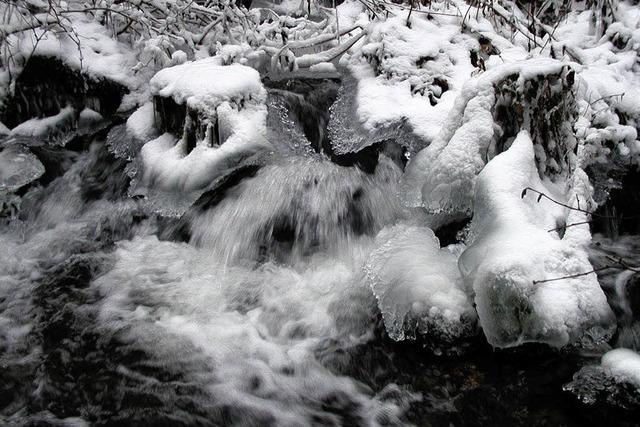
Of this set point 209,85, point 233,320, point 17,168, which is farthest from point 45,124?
point 233,320

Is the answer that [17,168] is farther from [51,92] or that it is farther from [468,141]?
[468,141]

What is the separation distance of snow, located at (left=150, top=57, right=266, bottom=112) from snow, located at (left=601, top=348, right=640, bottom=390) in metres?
2.81

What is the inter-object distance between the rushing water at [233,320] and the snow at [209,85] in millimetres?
494

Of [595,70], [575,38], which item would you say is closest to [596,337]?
[595,70]

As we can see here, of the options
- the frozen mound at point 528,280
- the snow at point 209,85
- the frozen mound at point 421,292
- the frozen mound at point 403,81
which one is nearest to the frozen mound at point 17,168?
the snow at point 209,85

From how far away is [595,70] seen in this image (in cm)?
444

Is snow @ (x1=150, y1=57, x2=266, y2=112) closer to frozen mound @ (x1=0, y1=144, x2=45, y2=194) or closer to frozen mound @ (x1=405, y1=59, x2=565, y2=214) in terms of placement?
frozen mound @ (x1=0, y1=144, x2=45, y2=194)

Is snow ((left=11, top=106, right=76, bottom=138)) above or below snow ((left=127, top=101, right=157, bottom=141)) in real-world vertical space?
below

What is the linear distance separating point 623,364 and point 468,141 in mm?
1376

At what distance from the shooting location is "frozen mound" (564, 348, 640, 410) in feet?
7.81

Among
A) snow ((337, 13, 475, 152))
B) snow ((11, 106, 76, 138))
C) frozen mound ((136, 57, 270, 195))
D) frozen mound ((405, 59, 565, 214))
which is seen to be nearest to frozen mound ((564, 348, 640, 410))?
frozen mound ((405, 59, 565, 214))

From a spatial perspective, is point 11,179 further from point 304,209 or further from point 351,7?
point 351,7

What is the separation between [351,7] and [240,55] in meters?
1.72

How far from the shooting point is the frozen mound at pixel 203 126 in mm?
3711
